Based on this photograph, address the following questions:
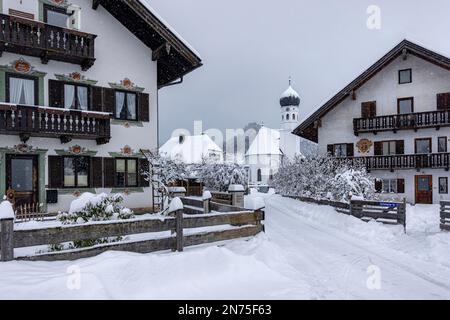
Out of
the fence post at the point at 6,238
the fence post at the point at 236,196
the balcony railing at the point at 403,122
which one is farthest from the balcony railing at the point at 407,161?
the fence post at the point at 6,238

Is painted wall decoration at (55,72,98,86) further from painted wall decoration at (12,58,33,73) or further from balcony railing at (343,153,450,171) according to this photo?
balcony railing at (343,153,450,171)

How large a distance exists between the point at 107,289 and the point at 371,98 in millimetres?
27647

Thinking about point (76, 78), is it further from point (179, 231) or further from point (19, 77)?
point (179, 231)

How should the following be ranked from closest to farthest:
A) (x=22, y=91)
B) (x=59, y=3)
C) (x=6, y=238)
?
(x=6, y=238) → (x=22, y=91) → (x=59, y=3)

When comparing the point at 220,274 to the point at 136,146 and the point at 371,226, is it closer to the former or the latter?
the point at 371,226

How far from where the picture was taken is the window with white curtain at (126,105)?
688 inches

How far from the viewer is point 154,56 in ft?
60.1

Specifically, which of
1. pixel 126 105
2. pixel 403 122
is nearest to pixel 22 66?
pixel 126 105

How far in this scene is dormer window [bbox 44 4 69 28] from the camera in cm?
1550

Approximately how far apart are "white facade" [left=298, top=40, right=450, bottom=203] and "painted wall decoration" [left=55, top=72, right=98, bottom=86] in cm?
2022

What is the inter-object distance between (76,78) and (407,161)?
23625 mm

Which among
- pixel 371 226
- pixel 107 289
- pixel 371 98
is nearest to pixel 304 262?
pixel 107 289

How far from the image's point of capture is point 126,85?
57.7ft

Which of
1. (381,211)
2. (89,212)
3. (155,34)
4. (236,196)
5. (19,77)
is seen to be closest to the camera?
(89,212)
